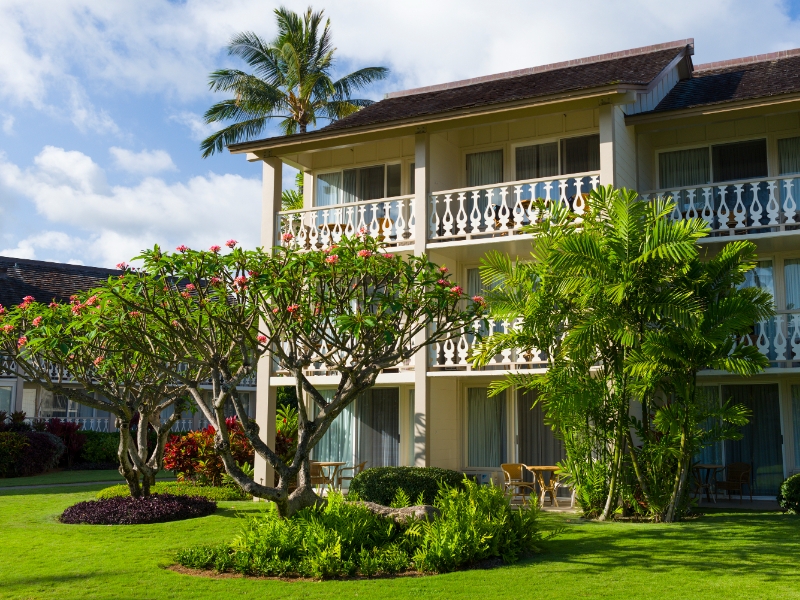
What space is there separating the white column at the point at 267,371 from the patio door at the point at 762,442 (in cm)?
930

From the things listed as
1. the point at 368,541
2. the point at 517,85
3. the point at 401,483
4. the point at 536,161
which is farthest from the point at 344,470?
the point at 517,85

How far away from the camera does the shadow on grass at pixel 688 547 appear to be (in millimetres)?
10359

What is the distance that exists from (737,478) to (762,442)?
2.99 feet

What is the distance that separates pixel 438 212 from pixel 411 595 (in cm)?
1088

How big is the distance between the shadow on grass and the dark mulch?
6.59 meters

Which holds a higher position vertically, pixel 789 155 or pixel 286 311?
pixel 789 155

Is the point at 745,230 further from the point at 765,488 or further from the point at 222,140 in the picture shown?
the point at 222,140

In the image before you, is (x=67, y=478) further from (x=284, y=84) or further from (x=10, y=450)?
(x=284, y=84)

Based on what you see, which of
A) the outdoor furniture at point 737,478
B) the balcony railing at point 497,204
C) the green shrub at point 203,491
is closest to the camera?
the outdoor furniture at point 737,478

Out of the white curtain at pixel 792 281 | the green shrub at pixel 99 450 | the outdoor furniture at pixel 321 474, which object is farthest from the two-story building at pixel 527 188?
the green shrub at pixel 99 450

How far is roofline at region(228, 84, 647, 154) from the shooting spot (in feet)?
53.3

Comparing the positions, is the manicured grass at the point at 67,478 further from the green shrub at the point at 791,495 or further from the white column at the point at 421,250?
the green shrub at the point at 791,495

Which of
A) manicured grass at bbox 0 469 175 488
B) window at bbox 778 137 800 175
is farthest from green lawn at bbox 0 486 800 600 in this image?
manicured grass at bbox 0 469 175 488

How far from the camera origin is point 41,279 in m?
36.2
